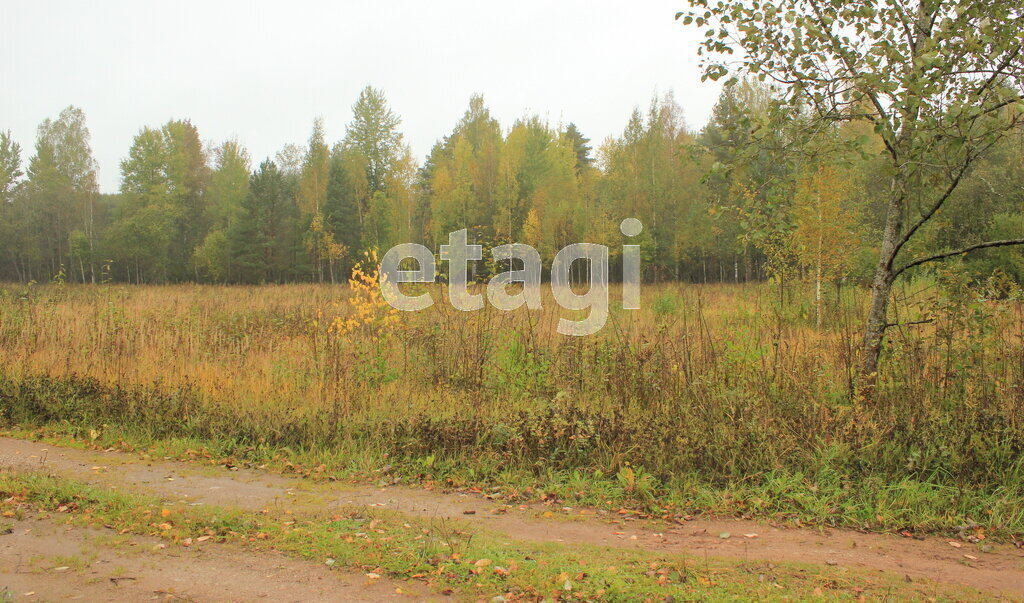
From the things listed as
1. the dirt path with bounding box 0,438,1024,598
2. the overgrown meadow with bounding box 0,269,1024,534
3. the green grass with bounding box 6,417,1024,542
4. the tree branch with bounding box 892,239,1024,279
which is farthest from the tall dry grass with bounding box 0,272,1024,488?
the dirt path with bounding box 0,438,1024,598

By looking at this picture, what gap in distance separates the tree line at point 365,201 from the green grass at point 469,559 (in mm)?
15386

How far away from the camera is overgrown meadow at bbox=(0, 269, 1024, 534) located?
18.3ft

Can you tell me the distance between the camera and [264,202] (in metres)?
39.5

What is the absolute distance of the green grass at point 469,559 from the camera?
3.76 metres

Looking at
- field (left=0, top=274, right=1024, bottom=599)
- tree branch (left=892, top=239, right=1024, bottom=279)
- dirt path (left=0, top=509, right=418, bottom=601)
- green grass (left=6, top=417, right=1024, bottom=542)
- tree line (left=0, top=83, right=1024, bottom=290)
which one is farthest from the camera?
tree line (left=0, top=83, right=1024, bottom=290)

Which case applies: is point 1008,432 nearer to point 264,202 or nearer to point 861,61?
point 861,61

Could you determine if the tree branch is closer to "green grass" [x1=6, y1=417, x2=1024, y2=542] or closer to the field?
the field

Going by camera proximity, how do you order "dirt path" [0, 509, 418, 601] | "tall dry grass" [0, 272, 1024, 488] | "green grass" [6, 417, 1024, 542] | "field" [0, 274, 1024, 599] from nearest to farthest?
"dirt path" [0, 509, 418, 601] < "green grass" [6, 417, 1024, 542] < "field" [0, 274, 1024, 599] < "tall dry grass" [0, 272, 1024, 488]

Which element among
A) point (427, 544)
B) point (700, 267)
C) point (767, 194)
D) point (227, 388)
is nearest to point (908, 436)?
point (767, 194)


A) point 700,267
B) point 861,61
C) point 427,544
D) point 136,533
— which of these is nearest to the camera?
point 427,544

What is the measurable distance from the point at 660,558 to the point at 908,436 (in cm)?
308

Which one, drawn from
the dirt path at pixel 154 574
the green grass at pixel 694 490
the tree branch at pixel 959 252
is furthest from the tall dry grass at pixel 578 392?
the dirt path at pixel 154 574

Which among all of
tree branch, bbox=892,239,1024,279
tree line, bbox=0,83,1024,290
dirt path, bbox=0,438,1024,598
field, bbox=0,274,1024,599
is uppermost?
tree line, bbox=0,83,1024,290

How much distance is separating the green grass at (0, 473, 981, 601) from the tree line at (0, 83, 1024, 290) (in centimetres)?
1539
